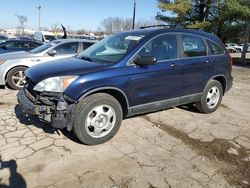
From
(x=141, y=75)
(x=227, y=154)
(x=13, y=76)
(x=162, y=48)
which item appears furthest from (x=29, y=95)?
(x=13, y=76)

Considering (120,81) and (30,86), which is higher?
(120,81)

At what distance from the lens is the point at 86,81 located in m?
3.73

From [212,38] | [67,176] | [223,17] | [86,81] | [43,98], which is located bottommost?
[67,176]

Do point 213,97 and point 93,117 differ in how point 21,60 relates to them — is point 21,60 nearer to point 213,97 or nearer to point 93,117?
point 93,117

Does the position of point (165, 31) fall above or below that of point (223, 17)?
below

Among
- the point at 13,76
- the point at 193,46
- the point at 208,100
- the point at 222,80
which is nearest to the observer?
the point at 193,46

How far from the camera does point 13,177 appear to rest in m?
3.12

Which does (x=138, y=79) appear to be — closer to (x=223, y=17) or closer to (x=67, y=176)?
(x=67, y=176)

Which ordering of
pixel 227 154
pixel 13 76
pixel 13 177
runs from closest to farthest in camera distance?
pixel 13 177 → pixel 227 154 → pixel 13 76

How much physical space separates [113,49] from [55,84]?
1.43 metres

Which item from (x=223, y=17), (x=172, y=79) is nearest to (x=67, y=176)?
(x=172, y=79)

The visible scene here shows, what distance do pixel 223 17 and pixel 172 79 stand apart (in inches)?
632

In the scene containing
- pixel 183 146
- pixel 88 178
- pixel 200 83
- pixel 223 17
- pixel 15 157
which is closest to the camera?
pixel 88 178

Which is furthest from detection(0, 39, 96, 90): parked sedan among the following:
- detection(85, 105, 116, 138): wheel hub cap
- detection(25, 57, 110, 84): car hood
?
detection(85, 105, 116, 138): wheel hub cap
